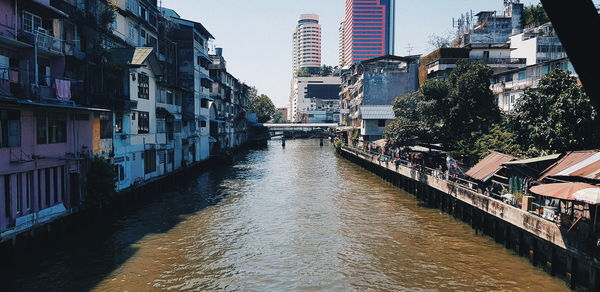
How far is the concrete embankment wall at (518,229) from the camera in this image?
18.3 meters

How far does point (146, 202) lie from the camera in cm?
3838

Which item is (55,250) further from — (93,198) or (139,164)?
(139,164)

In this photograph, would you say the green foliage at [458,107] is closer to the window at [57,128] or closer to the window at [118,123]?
the window at [118,123]

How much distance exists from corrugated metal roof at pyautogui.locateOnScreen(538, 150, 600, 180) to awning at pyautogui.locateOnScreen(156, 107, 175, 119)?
121 ft

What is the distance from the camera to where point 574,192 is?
18.5 metres

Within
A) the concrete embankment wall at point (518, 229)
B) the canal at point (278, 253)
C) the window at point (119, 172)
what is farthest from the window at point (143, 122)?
the concrete embankment wall at point (518, 229)

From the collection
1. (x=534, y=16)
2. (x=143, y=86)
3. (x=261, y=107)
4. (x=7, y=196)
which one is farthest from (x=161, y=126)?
(x=261, y=107)

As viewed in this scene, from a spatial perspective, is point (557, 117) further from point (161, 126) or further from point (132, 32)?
point (132, 32)

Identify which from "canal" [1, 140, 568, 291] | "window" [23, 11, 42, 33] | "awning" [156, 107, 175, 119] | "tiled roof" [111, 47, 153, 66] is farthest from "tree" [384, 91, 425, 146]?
"window" [23, 11, 42, 33]

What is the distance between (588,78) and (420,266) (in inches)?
795

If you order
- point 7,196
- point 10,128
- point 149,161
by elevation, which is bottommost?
point 7,196

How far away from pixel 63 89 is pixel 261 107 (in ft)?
447

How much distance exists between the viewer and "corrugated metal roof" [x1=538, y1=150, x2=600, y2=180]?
20844mm

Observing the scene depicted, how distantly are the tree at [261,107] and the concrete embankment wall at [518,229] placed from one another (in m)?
124
